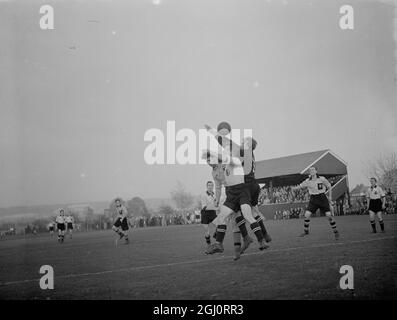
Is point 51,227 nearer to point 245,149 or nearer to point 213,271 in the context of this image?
point 213,271

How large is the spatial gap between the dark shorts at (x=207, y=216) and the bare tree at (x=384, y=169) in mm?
2997

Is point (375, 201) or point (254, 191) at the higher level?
point (254, 191)

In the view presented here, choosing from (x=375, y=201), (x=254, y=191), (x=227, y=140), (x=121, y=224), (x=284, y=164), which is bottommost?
(x=121, y=224)

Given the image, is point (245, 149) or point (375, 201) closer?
point (245, 149)

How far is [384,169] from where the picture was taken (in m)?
6.96

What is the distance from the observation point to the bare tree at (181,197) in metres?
6.30

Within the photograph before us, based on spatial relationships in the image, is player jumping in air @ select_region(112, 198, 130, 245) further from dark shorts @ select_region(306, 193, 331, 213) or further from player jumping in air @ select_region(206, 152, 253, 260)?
dark shorts @ select_region(306, 193, 331, 213)

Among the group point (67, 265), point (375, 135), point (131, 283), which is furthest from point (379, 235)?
point (67, 265)

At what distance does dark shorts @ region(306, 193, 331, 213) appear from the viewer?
24.6ft

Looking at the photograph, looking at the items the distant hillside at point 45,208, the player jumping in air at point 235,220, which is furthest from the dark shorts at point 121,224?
the player jumping in air at point 235,220

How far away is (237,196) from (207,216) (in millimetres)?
2169

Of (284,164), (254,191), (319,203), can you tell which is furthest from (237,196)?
(319,203)
